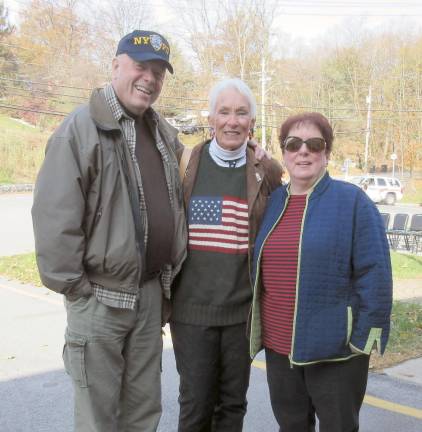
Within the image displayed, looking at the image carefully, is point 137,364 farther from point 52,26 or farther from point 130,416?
point 52,26

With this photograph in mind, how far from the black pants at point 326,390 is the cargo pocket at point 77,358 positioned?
937 millimetres

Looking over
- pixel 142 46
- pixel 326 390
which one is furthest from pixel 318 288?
pixel 142 46

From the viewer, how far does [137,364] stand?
280cm

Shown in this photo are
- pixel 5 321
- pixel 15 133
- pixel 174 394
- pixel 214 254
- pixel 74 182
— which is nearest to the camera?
pixel 74 182

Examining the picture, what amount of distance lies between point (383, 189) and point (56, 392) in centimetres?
2926

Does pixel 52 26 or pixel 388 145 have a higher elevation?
pixel 52 26

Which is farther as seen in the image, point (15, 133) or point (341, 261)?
point (15, 133)

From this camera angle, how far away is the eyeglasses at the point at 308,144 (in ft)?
8.36

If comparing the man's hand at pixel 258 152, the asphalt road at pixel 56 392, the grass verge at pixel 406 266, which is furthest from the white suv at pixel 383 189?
the man's hand at pixel 258 152

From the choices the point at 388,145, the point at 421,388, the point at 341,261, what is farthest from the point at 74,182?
the point at 388,145

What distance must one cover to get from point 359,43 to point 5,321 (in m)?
44.6

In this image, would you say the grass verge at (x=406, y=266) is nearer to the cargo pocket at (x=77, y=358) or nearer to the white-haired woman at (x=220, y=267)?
the white-haired woman at (x=220, y=267)

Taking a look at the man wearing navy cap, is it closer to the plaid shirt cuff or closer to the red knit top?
the plaid shirt cuff

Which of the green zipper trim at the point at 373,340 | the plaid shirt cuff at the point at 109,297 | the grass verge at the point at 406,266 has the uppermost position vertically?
the plaid shirt cuff at the point at 109,297
